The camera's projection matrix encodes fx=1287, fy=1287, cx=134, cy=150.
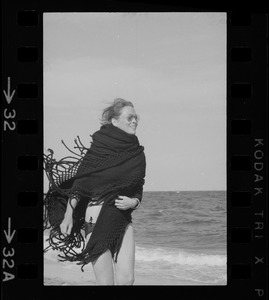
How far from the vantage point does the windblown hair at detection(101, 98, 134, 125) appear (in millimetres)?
7957

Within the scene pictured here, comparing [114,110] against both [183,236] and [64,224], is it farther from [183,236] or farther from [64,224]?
[183,236]

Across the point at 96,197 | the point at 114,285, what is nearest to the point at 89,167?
the point at 96,197

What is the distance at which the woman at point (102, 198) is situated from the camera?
800cm

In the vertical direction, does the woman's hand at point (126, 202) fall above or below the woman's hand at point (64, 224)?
above

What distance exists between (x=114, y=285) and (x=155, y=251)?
0.34 metres

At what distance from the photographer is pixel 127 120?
26.3 ft

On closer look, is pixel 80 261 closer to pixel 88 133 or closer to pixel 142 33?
pixel 88 133
